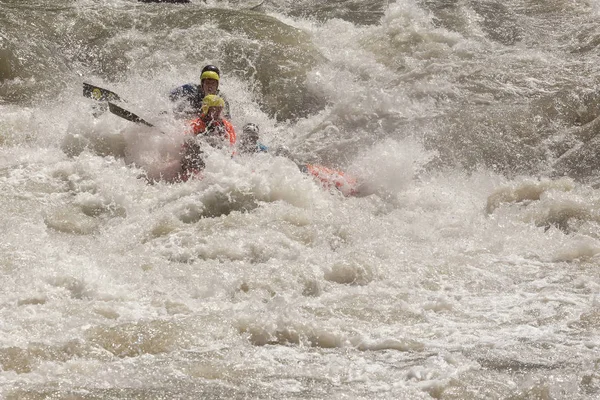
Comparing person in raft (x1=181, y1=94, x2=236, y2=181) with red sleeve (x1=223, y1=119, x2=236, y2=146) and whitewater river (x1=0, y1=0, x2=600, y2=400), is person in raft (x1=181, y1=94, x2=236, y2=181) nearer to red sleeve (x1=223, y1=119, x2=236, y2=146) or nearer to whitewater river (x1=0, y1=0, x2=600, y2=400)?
red sleeve (x1=223, y1=119, x2=236, y2=146)

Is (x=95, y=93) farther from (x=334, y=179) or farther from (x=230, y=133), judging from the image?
(x=334, y=179)

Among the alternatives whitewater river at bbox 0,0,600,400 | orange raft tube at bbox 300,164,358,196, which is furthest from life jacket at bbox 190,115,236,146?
orange raft tube at bbox 300,164,358,196

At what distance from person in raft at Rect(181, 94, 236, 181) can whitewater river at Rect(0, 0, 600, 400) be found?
0.14 meters

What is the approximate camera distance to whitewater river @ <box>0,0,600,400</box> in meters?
3.48

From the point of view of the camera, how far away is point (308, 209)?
5.68 metres

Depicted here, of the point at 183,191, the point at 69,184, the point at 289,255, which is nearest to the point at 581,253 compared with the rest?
the point at 289,255

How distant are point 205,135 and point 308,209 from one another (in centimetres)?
136

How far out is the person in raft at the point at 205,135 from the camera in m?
6.20

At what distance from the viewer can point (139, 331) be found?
366cm

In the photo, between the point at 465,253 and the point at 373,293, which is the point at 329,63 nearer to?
the point at 465,253

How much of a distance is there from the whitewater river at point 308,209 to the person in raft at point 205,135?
0.14 metres

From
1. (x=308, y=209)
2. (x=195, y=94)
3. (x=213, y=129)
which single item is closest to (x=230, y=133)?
(x=213, y=129)

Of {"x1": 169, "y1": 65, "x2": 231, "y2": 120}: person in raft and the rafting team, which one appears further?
{"x1": 169, "y1": 65, "x2": 231, "y2": 120}: person in raft

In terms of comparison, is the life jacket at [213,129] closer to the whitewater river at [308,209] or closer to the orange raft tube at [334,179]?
the whitewater river at [308,209]
